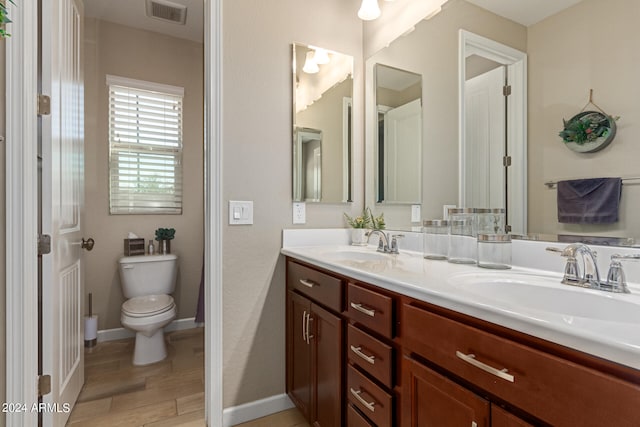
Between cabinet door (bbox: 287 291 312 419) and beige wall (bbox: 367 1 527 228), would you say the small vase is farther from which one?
cabinet door (bbox: 287 291 312 419)

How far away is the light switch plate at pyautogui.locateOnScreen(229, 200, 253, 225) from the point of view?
1.62m

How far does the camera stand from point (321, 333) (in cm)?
134

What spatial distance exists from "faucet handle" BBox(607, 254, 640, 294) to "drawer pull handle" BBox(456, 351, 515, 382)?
44 cm

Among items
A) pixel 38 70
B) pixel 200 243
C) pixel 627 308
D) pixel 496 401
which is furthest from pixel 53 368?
pixel 627 308

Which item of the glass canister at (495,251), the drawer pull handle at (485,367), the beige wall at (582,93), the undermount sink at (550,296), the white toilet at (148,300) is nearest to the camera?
Answer: the drawer pull handle at (485,367)

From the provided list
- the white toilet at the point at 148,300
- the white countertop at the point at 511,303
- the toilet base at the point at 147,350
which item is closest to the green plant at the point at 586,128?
the white countertop at the point at 511,303

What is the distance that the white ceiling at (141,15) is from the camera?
7.72 feet

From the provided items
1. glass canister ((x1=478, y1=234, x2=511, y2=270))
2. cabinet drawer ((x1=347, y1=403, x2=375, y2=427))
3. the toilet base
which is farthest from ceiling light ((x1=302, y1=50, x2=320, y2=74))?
the toilet base

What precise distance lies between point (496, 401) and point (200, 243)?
106 inches

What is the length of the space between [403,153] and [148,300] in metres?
2.13

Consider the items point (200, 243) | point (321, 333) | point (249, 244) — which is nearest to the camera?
point (321, 333)

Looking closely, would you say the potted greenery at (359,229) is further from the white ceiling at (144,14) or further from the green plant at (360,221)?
the white ceiling at (144,14)

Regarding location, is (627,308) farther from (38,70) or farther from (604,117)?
(38,70)

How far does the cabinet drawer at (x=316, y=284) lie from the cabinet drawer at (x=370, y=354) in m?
0.13
